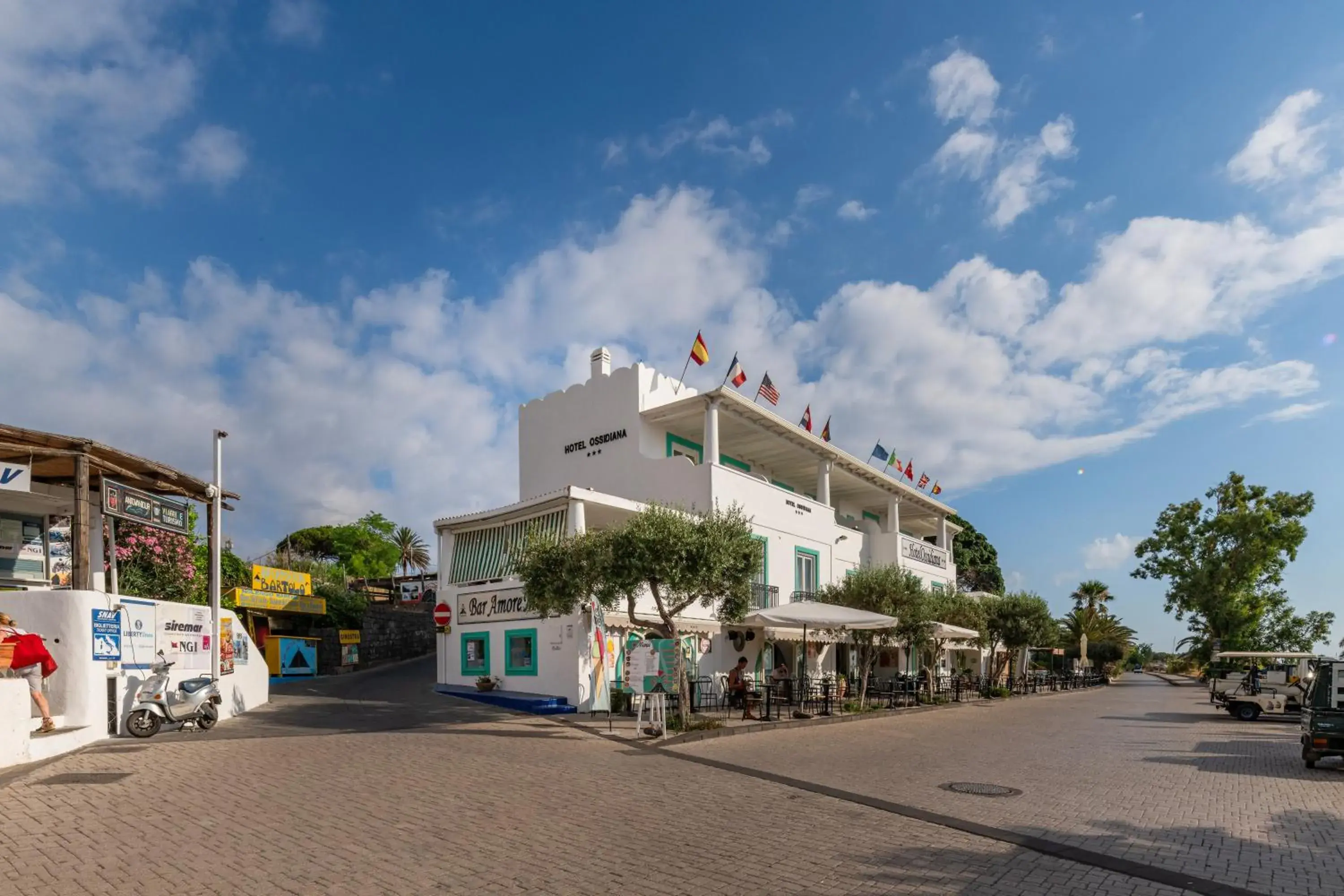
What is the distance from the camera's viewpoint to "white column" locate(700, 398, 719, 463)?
26.1 meters

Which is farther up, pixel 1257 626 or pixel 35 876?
pixel 35 876

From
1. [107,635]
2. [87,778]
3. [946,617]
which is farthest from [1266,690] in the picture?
[107,635]

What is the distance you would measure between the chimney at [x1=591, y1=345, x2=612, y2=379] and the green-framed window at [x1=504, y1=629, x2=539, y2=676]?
10.5 meters

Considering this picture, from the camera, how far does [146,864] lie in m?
6.88

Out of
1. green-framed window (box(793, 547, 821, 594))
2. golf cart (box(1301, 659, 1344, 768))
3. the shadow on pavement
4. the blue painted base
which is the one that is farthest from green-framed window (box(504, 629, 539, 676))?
golf cart (box(1301, 659, 1344, 768))

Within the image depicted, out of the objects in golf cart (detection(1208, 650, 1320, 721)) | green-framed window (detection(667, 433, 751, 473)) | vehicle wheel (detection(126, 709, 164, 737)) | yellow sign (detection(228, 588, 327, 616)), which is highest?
green-framed window (detection(667, 433, 751, 473))

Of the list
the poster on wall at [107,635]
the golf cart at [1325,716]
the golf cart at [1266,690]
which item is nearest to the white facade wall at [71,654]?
the poster on wall at [107,635]

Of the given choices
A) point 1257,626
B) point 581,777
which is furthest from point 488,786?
point 1257,626

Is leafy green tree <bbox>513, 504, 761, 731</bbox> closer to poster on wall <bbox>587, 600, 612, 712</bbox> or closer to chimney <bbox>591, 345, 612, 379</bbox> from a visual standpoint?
poster on wall <bbox>587, 600, 612, 712</bbox>

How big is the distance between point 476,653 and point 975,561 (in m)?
57.5

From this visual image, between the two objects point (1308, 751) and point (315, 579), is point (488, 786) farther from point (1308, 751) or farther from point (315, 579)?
point (315, 579)

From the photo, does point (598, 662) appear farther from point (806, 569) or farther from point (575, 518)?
point (806, 569)

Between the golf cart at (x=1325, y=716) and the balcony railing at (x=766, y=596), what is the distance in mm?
14359

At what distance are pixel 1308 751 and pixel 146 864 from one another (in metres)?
15.8
